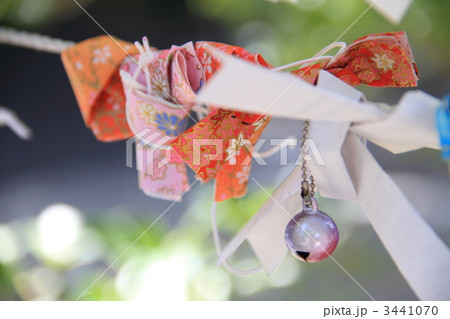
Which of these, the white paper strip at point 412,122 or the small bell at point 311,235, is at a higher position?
the white paper strip at point 412,122

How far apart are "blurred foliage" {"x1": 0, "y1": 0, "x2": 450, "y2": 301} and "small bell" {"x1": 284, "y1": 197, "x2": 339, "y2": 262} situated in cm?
44

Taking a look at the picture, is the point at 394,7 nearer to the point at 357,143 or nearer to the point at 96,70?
the point at 357,143

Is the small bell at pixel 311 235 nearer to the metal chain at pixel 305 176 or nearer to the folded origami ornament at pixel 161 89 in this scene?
the metal chain at pixel 305 176

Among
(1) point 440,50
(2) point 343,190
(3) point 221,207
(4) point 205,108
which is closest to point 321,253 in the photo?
(2) point 343,190

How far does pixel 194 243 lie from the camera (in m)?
0.73

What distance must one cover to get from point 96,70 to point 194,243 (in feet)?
1.45

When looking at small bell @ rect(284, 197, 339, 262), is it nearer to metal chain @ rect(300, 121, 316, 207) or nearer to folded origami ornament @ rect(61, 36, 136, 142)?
metal chain @ rect(300, 121, 316, 207)

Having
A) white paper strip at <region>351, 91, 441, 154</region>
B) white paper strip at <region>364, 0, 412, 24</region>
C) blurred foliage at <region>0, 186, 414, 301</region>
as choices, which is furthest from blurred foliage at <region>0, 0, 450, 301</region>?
white paper strip at <region>351, 91, 441, 154</region>

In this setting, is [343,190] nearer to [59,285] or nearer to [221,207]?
[221,207]

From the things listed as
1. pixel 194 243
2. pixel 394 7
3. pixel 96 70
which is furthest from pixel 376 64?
pixel 194 243

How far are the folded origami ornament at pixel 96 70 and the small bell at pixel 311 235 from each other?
0.68ft

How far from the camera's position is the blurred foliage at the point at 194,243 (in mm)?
679

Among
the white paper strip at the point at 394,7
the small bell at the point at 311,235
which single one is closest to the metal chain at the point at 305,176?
the small bell at the point at 311,235

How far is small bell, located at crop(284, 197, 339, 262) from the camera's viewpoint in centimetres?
26
